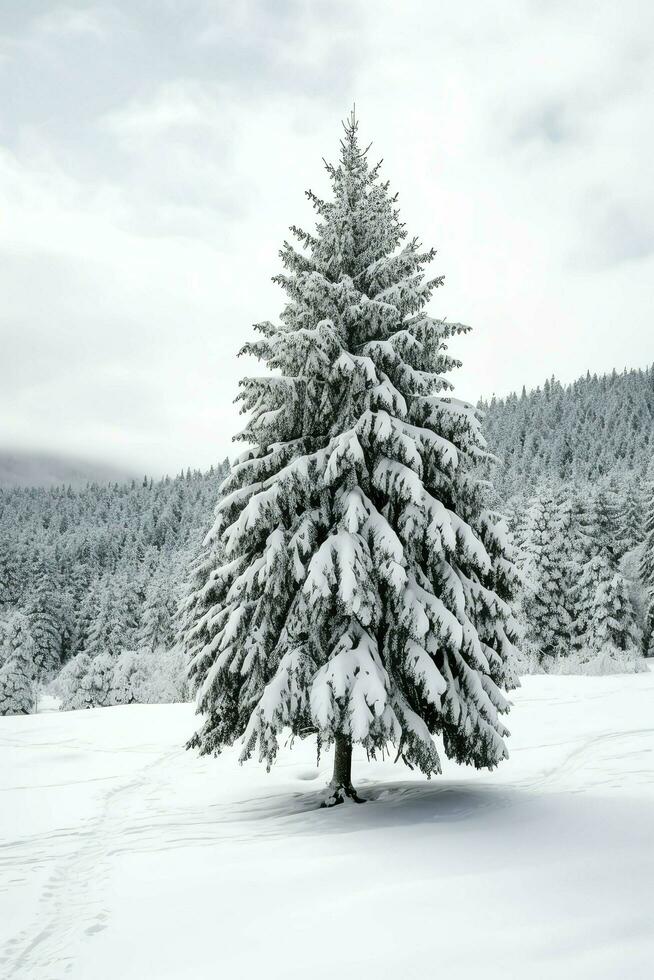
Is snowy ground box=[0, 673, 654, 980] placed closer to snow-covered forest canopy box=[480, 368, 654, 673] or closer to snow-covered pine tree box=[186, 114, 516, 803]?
snow-covered pine tree box=[186, 114, 516, 803]

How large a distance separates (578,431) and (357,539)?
16587 cm

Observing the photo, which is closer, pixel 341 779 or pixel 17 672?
pixel 341 779

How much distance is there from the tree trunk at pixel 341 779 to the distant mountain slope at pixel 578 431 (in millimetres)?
102653

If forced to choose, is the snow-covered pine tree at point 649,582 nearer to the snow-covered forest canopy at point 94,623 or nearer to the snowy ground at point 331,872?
the snow-covered forest canopy at point 94,623

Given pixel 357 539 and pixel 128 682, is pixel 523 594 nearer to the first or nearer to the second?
pixel 357 539

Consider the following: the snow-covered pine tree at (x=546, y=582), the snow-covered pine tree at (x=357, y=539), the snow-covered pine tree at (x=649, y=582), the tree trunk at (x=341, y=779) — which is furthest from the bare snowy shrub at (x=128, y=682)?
the snow-covered pine tree at (x=357, y=539)

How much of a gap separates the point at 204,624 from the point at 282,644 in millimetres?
1689

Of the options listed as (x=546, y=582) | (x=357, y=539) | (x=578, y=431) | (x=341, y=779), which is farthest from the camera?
(x=578, y=431)

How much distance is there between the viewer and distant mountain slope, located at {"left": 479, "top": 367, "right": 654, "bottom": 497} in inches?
5177

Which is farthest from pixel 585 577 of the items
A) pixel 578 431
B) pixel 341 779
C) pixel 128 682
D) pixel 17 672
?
pixel 578 431

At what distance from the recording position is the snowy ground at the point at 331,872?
14.8 ft

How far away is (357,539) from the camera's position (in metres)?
8.84

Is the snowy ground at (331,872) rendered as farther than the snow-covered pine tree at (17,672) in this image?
No

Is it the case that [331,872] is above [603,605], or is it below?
below
